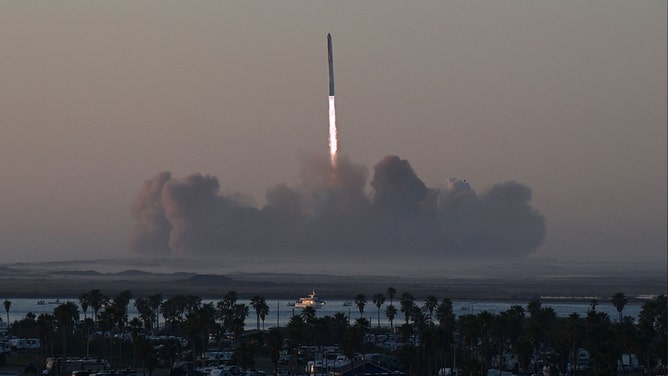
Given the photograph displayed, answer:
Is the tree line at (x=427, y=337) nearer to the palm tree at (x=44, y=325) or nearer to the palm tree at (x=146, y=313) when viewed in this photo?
the palm tree at (x=44, y=325)

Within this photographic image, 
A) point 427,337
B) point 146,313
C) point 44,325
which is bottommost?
point 427,337

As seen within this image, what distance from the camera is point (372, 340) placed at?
159 meters

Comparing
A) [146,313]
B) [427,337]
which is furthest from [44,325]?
[146,313]

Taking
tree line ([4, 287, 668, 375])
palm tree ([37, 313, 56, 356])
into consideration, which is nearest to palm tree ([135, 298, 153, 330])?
tree line ([4, 287, 668, 375])

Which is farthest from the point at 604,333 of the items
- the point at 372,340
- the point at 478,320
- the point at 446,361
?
the point at 372,340

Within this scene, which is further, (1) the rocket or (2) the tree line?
(1) the rocket

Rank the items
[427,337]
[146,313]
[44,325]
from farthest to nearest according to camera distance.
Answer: [146,313]
[44,325]
[427,337]

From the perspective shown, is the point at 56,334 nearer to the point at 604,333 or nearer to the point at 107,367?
the point at 107,367

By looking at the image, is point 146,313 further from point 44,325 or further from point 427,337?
point 427,337

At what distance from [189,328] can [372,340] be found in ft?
123

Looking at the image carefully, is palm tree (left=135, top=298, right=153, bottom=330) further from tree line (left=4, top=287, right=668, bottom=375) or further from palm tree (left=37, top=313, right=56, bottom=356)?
palm tree (left=37, top=313, right=56, bottom=356)

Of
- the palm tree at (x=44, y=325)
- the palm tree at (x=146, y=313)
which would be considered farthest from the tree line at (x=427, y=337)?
the palm tree at (x=146, y=313)

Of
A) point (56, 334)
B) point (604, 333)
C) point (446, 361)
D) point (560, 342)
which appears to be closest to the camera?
point (604, 333)

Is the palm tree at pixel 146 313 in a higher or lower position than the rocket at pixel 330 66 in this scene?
lower
